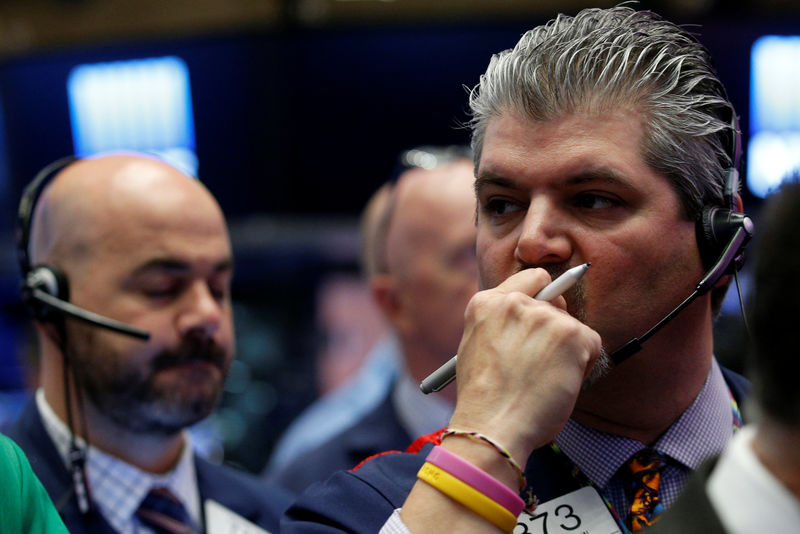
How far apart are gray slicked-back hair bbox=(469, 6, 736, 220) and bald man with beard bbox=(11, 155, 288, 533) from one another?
0.93m

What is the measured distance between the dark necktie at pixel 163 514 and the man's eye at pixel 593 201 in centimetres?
115

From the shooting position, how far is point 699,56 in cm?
142

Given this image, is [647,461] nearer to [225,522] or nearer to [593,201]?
[593,201]

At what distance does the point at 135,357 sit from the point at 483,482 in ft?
3.68

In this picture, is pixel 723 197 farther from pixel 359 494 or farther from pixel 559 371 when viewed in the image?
pixel 359 494

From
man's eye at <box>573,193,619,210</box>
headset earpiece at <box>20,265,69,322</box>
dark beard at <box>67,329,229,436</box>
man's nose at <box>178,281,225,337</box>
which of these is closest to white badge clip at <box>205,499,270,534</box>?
dark beard at <box>67,329,229,436</box>

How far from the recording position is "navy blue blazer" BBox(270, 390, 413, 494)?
271 cm

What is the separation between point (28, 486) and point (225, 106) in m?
2.97

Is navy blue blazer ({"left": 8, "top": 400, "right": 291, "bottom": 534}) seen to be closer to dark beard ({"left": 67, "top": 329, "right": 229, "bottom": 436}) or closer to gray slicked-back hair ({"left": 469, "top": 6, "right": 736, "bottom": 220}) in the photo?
dark beard ({"left": 67, "top": 329, "right": 229, "bottom": 436})

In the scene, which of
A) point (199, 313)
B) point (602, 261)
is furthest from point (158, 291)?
point (602, 261)

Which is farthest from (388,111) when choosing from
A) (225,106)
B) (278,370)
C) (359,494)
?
(359,494)

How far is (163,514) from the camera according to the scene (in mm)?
2029

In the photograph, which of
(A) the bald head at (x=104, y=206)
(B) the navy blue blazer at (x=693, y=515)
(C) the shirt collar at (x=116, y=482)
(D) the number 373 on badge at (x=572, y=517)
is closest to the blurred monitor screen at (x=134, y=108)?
(A) the bald head at (x=104, y=206)

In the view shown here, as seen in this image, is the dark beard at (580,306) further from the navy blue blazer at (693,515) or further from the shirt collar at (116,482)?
the shirt collar at (116,482)
